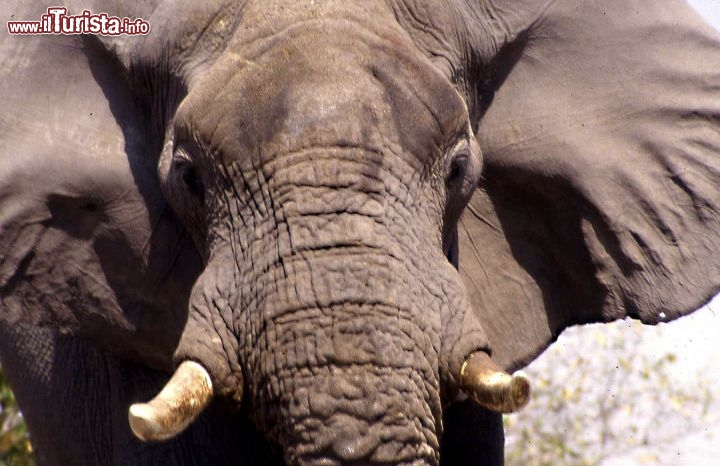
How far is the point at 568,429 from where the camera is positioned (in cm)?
948

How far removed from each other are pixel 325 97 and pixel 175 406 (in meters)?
0.65

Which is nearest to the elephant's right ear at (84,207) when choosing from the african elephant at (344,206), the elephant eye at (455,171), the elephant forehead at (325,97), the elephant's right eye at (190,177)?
the african elephant at (344,206)

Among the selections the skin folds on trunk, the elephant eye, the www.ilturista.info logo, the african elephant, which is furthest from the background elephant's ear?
the www.ilturista.info logo

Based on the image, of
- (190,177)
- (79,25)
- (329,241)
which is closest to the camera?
(329,241)

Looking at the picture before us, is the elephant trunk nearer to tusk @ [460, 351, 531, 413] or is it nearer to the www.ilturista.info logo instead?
tusk @ [460, 351, 531, 413]

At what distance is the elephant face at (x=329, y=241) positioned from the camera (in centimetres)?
295

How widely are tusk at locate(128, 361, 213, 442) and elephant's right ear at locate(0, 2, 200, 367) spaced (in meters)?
0.72

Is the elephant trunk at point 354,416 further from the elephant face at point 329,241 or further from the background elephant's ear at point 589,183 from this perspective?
the background elephant's ear at point 589,183

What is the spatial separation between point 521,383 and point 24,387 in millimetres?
2481

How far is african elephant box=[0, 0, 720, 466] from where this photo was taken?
9.87ft

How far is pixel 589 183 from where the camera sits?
3.87 meters

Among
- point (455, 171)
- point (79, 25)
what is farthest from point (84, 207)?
point (455, 171)

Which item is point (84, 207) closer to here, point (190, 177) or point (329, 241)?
point (190, 177)

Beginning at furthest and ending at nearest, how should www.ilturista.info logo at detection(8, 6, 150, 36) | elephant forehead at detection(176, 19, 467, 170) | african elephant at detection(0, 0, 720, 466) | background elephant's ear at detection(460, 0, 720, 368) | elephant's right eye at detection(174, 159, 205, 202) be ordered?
background elephant's ear at detection(460, 0, 720, 368) < www.ilturista.info logo at detection(8, 6, 150, 36) < elephant's right eye at detection(174, 159, 205, 202) < elephant forehead at detection(176, 19, 467, 170) < african elephant at detection(0, 0, 720, 466)
